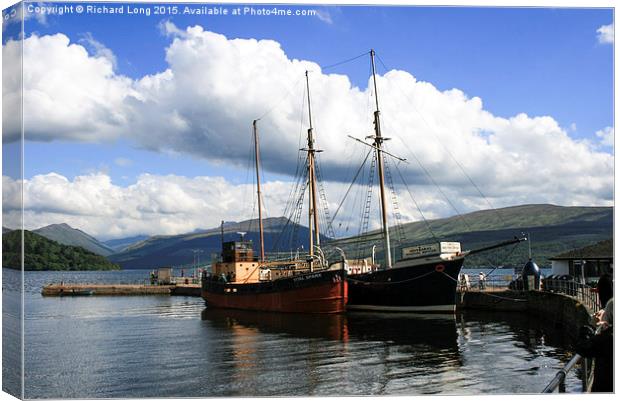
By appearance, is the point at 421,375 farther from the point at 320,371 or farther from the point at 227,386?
the point at 227,386

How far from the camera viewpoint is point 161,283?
10206 centimetres

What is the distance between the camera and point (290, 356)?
2714cm

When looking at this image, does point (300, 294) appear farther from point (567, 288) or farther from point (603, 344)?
point (603, 344)

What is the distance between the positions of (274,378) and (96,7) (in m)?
12.8

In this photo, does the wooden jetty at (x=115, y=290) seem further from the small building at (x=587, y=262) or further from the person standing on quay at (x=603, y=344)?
the person standing on quay at (x=603, y=344)

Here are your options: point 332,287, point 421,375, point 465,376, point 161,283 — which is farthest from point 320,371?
point 161,283

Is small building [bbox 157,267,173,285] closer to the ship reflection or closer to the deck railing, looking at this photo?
the ship reflection

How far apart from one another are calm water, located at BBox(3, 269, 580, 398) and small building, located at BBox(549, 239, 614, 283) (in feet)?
19.1

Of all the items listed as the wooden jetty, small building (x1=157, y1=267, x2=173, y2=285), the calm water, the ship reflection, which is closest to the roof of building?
the calm water

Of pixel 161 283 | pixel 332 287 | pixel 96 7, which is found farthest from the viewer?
pixel 161 283

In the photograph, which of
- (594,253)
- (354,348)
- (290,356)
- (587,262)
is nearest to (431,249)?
(587,262)

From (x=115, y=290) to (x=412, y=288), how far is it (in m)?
57.2

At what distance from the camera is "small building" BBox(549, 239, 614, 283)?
1625 inches

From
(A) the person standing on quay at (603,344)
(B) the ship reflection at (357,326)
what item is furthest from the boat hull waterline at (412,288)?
(A) the person standing on quay at (603,344)
